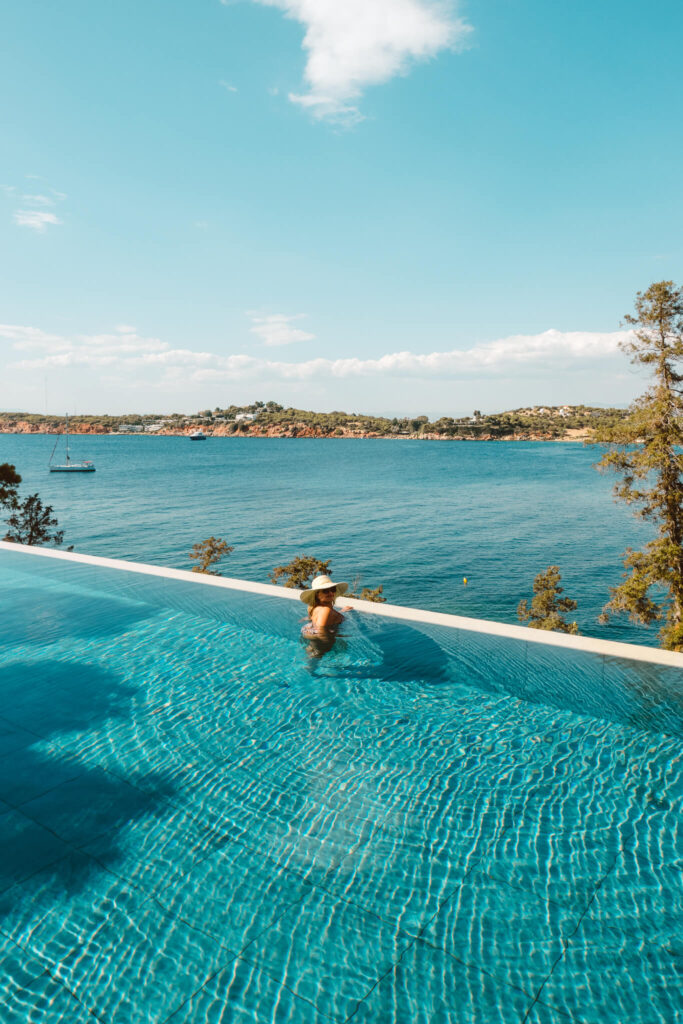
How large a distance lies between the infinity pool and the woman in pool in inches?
15.9

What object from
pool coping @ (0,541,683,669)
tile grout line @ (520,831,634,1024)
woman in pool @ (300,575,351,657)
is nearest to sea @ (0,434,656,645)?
pool coping @ (0,541,683,669)

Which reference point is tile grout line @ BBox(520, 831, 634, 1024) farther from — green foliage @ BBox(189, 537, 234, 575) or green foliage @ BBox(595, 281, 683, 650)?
green foliage @ BBox(189, 537, 234, 575)

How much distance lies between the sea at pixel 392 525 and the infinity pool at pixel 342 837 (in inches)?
520

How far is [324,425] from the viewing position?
13275 centimetres

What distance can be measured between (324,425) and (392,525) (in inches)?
4109

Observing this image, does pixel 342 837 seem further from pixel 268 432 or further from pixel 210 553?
pixel 268 432

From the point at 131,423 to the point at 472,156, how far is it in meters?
148

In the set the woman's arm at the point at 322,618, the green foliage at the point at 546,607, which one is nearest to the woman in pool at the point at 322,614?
the woman's arm at the point at 322,618

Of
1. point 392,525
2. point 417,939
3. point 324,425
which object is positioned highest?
point 324,425

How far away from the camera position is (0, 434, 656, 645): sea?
67.5 ft

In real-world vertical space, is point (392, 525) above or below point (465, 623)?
below

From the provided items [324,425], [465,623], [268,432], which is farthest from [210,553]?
[268,432]

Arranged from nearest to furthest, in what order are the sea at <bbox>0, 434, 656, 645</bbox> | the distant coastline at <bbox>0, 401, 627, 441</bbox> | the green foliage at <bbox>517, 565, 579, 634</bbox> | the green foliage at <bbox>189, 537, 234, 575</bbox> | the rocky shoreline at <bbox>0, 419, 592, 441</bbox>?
the green foliage at <bbox>517, 565, 579, 634</bbox> < the sea at <bbox>0, 434, 656, 645</bbox> < the green foliage at <bbox>189, 537, 234, 575</bbox> < the rocky shoreline at <bbox>0, 419, 592, 441</bbox> < the distant coastline at <bbox>0, 401, 627, 441</bbox>

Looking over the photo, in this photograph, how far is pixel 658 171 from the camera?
591 inches
